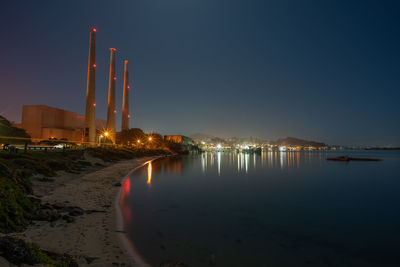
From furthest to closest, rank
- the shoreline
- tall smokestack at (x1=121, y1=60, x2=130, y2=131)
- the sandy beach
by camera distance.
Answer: tall smokestack at (x1=121, y1=60, x2=130, y2=131) → the shoreline → the sandy beach

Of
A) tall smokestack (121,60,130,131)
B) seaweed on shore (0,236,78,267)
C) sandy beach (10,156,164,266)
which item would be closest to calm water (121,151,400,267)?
sandy beach (10,156,164,266)

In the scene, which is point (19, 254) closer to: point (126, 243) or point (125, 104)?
point (126, 243)

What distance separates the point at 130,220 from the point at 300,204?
12.3 meters

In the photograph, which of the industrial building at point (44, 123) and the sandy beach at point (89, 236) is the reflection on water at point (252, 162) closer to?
the sandy beach at point (89, 236)

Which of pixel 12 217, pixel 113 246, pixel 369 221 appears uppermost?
pixel 12 217

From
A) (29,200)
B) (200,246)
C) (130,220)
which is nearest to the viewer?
(200,246)

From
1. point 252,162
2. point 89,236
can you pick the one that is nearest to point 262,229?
point 89,236

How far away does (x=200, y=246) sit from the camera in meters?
8.30

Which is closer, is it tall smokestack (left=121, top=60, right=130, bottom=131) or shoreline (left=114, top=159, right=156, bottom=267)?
shoreline (left=114, top=159, right=156, bottom=267)

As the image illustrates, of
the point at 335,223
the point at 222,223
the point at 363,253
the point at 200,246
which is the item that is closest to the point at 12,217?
the point at 200,246

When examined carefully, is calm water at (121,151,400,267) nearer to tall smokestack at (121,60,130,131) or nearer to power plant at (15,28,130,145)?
power plant at (15,28,130,145)

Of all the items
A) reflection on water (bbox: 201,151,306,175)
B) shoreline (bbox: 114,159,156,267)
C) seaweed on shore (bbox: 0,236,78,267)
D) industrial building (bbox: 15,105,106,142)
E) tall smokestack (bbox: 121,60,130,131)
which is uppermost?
tall smokestack (bbox: 121,60,130,131)

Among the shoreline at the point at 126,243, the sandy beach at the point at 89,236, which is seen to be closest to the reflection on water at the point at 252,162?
the sandy beach at the point at 89,236

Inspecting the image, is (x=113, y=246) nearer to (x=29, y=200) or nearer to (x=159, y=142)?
(x=29, y=200)
